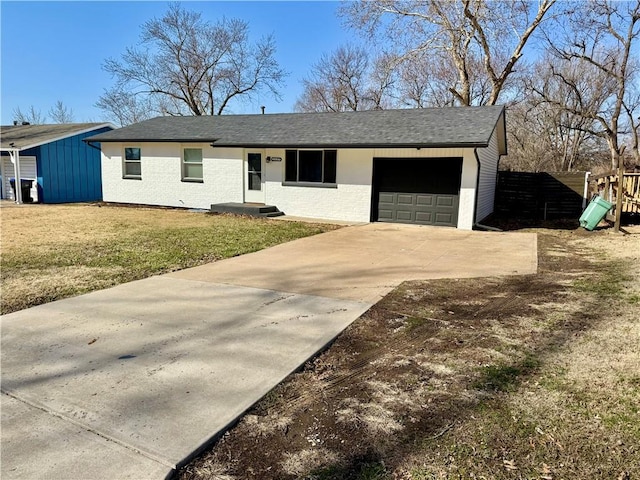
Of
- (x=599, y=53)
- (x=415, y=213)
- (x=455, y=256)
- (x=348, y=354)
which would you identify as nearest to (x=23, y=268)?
(x=348, y=354)

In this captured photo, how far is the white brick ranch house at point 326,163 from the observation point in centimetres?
1241

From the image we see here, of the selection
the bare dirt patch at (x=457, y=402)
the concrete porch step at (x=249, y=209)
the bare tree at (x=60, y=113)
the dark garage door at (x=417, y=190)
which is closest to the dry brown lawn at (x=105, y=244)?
the concrete porch step at (x=249, y=209)

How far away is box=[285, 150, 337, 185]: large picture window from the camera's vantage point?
14.1 m

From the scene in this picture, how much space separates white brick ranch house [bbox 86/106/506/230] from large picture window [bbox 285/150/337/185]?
3cm

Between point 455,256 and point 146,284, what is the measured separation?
543cm

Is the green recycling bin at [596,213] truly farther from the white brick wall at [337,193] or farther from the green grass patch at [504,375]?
the green grass patch at [504,375]

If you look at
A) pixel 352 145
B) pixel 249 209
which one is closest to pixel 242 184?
pixel 249 209

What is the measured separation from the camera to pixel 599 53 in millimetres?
25141

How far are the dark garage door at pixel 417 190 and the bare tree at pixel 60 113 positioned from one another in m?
48.5

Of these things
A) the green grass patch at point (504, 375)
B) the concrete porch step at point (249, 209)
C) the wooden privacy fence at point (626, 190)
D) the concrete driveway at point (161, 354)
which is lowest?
the concrete driveway at point (161, 354)

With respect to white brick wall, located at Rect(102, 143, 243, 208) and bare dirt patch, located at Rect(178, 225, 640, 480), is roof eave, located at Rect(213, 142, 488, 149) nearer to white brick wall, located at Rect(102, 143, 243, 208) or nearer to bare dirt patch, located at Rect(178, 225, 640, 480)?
white brick wall, located at Rect(102, 143, 243, 208)

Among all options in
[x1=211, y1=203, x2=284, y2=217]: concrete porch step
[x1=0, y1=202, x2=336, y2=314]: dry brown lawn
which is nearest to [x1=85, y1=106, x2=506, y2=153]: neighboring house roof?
[x1=211, y1=203, x2=284, y2=217]: concrete porch step

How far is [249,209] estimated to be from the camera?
47.4ft

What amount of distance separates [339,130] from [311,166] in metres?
1.52
